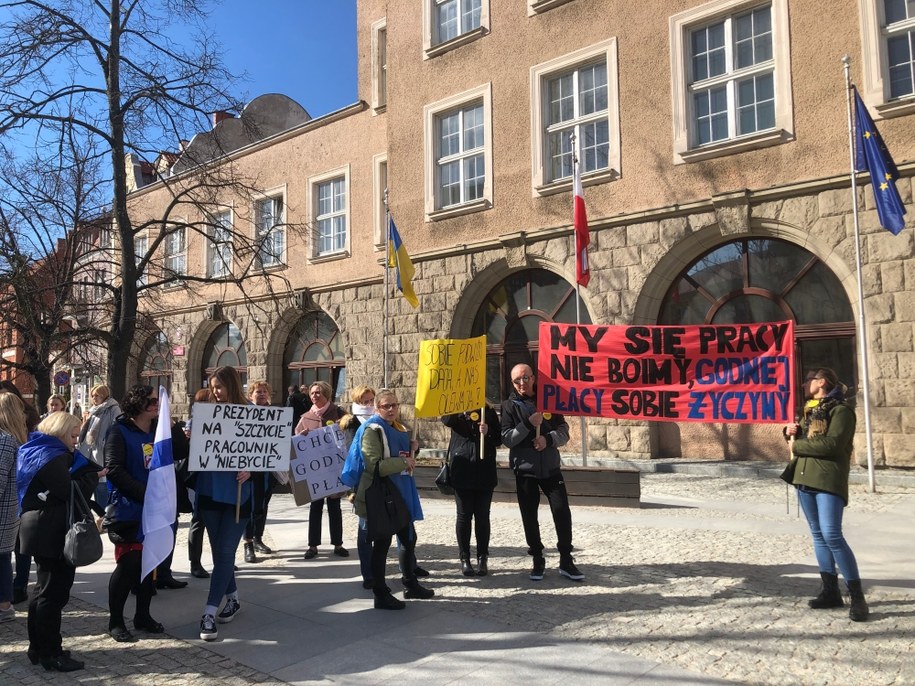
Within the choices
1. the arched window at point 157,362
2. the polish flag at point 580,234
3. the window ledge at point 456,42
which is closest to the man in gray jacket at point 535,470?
the polish flag at point 580,234

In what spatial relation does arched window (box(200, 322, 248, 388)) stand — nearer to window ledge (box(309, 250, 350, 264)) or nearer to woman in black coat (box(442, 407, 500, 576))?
window ledge (box(309, 250, 350, 264))

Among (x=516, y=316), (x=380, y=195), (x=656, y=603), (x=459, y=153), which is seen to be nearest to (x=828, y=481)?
(x=656, y=603)

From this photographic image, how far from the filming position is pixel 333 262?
21016 millimetres

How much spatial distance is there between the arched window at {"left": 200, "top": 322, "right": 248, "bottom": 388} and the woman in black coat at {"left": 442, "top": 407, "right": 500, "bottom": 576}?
718 inches

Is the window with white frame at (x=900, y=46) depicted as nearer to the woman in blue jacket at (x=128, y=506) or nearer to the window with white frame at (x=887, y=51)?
the window with white frame at (x=887, y=51)

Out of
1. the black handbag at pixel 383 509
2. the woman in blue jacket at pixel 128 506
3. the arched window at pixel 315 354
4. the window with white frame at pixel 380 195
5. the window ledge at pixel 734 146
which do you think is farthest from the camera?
the arched window at pixel 315 354

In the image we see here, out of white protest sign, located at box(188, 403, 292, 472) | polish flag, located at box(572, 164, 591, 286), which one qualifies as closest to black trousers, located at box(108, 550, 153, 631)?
white protest sign, located at box(188, 403, 292, 472)

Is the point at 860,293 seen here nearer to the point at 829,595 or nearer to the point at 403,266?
the point at 829,595

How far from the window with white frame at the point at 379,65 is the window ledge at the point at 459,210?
490cm

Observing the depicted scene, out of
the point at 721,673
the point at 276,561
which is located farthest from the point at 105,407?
the point at 721,673

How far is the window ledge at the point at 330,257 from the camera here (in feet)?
67.7

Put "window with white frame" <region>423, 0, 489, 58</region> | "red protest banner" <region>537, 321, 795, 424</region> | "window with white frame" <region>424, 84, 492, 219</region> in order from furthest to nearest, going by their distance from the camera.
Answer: "window with white frame" <region>423, 0, 489, 58</region> → "window with white frame" <region>424, 84, 492, 219</region> → "red protest banner" <region>537, 321, 795, 424</region>

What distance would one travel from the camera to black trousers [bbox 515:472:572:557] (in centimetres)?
614

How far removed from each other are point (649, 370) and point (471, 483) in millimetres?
3444
